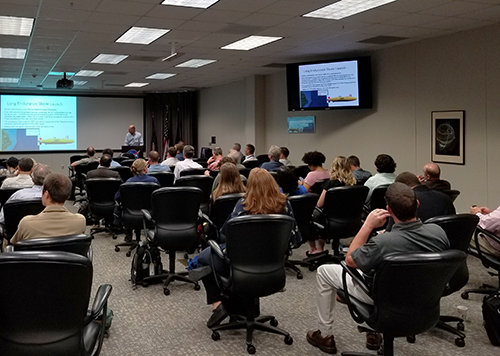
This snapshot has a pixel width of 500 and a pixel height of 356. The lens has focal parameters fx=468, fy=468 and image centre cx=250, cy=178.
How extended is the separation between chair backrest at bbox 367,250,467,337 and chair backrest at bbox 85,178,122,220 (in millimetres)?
4481

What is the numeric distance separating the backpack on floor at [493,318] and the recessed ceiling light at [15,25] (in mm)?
6243

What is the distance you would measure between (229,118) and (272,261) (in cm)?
1171

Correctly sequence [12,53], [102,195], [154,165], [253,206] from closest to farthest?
[253,206]
[102,195]
[154,165]
[12,53]

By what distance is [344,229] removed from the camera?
16.3ft

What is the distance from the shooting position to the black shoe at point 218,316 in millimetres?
3535

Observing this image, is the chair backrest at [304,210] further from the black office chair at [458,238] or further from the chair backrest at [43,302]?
the chair backrest at [43,302]

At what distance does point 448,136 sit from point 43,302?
6873 millimetres

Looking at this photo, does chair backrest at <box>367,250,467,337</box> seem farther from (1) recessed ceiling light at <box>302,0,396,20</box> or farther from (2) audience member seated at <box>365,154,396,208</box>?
(1) recessed ceiling light at <box>302,0,396,20</box>

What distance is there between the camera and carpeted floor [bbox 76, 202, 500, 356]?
10.7 ft

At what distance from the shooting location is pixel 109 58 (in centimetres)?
970

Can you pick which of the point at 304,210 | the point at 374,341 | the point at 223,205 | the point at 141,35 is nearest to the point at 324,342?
the point at 374,341

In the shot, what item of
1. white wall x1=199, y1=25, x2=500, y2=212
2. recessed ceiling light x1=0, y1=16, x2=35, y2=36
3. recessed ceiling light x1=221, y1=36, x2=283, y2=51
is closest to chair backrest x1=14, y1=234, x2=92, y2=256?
recessed ceiling light x1=0, y1=16, x2=35, y2=36

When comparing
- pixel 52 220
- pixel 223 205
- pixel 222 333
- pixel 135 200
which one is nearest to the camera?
pixel 52 220

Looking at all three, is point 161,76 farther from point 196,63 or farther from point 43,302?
point 43,302
